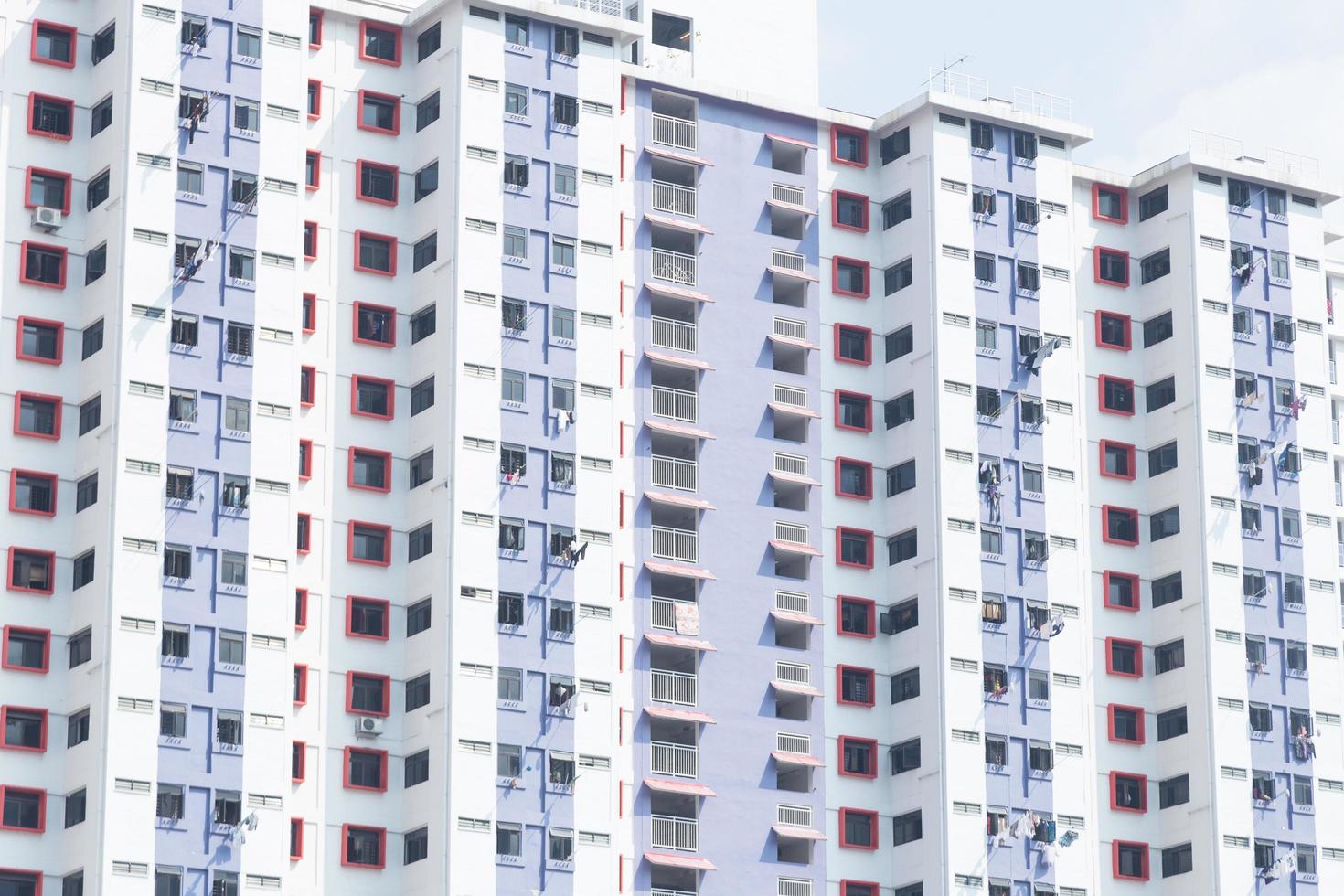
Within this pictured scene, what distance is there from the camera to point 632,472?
12050 cm

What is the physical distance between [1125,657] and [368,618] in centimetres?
3453

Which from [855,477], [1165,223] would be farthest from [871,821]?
[1165,223]

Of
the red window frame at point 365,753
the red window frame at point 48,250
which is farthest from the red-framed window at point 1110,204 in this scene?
the red window frame at point 48,250

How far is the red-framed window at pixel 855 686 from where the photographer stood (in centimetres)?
12344

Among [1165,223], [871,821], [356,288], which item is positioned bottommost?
[871,821]

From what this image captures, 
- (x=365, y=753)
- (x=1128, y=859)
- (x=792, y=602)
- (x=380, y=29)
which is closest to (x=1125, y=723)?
(x=1128, y=859)

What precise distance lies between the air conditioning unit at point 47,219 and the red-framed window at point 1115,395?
46.6 meters

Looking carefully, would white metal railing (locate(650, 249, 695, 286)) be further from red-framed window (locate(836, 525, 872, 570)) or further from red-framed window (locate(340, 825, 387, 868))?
red-framed window (locate(340, 825, 387, 868))

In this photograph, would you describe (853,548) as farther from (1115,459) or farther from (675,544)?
(1115,459)

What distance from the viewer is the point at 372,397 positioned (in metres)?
117

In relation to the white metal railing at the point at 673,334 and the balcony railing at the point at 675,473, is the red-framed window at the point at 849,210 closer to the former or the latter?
the white metal railing at the point at 673,334

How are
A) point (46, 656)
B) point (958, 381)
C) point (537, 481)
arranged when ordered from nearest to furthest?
point (46, 656)
point (537, 481)
point (958, 381)

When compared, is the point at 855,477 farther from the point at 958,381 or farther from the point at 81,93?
the point at 81,93

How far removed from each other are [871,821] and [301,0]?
40170 mm
